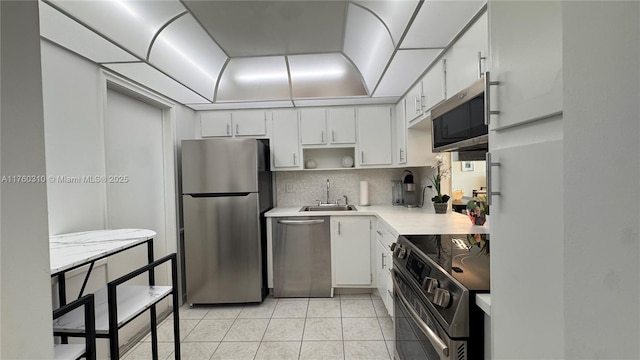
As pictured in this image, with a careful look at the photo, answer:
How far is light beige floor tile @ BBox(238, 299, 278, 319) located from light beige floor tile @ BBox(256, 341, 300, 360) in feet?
1.45

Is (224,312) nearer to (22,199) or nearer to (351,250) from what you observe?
(351,250)

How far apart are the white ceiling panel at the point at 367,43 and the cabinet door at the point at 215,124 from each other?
5.27 ft

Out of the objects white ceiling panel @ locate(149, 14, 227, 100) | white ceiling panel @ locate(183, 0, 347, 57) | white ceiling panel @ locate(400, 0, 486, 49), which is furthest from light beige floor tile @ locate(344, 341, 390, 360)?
white ceiling panel @ locate(149, 14, 227, 100)

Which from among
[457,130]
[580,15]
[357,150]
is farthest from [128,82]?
[580,15]

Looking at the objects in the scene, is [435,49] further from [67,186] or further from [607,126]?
[67,186]

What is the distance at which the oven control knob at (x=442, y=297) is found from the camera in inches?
36.9

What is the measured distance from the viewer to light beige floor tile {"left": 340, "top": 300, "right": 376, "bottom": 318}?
2.47m

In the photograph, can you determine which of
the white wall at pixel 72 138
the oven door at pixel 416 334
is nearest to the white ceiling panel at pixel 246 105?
the white wall at pixel 72 138

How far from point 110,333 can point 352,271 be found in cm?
211

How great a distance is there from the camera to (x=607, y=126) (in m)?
0.39

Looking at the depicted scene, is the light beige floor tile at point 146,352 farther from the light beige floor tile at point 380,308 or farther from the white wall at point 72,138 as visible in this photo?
the light beige floor tile at point 380,308

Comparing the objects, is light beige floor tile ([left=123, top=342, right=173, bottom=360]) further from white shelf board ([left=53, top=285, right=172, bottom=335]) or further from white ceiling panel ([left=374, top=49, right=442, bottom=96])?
white ceiling panel ([left=374, top=49, right=442, bottom=96])

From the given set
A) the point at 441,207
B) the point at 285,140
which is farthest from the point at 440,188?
the point at 285,140

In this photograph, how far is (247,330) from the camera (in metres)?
2.27
